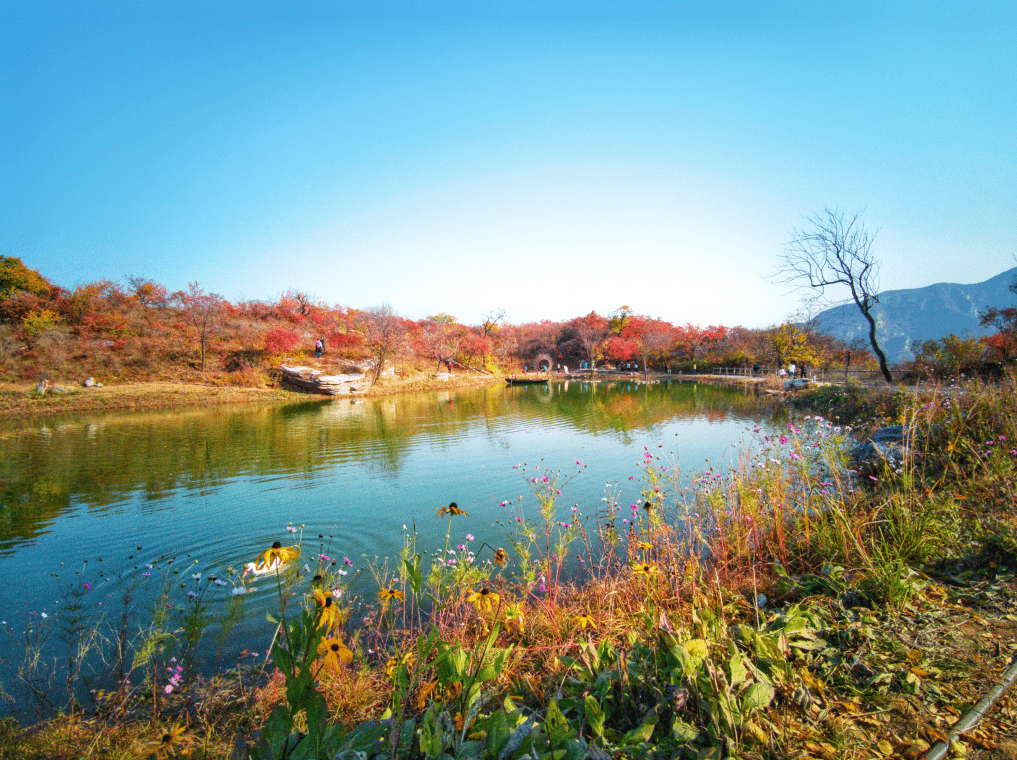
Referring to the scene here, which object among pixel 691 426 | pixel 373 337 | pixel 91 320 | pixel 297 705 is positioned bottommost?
pixel 691 426

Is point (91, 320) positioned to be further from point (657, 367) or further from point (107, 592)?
point (657, 367)

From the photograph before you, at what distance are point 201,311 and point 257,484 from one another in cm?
3046

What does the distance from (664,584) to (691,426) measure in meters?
12.1

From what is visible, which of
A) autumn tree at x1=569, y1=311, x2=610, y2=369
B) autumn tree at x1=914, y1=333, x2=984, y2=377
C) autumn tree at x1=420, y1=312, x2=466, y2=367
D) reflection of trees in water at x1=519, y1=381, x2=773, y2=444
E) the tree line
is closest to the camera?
autumn tree at x1=914, y1=333, x2=984, y2=377

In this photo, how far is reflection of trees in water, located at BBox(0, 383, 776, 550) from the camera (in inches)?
324

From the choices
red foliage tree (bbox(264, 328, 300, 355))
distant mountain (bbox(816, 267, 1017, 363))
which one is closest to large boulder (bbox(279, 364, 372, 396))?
red foliage tree (bbox(264, 328, 300, 355))

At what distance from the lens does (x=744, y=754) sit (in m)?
1.44

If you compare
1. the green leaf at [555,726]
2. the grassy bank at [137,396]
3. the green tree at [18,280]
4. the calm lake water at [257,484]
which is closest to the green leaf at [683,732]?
the green leaf at [555,726]

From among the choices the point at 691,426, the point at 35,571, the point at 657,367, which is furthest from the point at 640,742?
the point at 657,367

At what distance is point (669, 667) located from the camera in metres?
1.73

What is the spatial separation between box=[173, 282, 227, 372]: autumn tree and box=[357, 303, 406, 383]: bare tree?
11242mm

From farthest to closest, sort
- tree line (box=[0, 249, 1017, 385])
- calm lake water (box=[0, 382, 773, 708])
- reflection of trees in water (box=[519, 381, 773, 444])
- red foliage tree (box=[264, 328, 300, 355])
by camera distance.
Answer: red foliage tree (box=[264, 328, 300, 355]) → tree line (box=[0, 249, 1017, 385]) → reflection of trees in water (box=[519, 381, 773, 444]) → calm lake water (box=[0, 382, 773, 708])

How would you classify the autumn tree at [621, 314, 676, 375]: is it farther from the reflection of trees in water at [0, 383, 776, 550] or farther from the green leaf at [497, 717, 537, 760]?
the green leaf at [497, 717, 537, 760]

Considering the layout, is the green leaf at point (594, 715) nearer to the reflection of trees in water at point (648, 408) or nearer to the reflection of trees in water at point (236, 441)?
the reflection of trees in water at point (236, 441)
